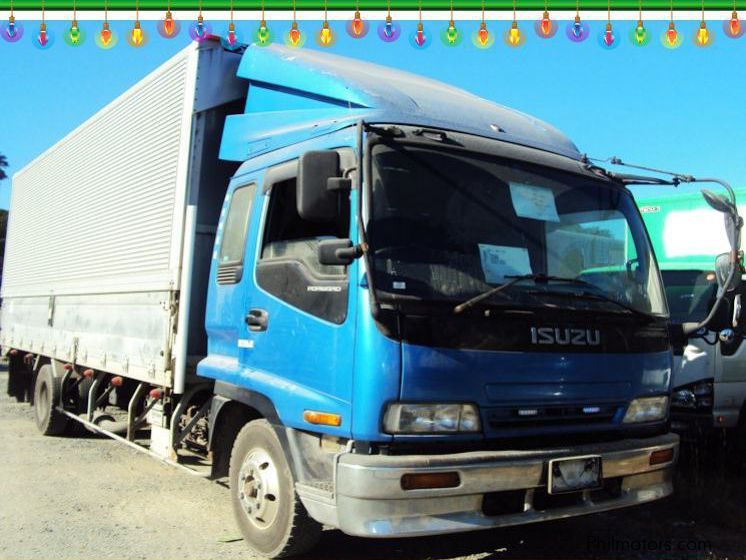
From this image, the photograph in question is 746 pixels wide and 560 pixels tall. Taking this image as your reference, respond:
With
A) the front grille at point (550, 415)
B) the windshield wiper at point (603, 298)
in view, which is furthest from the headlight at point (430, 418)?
the windshield wiper at point (603, 298)

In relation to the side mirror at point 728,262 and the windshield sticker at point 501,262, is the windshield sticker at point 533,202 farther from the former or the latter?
the side mirror at point 728,262

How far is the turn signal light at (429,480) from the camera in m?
3.44

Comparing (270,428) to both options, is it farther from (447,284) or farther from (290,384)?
(447,284)

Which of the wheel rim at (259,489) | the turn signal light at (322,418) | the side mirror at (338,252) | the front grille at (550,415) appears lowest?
the wheel rim at (259,489)

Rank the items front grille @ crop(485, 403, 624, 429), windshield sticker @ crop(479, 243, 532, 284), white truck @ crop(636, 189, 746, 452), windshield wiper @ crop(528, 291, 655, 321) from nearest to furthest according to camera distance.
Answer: front grille @ crop(485, 403, 624, 429) < windshield sticker @ crop(479, 243, 532, 284) < windshield wiper @ crop(528, 291, 655, 321) < white truck @ crop(636, 189, 746, 452)

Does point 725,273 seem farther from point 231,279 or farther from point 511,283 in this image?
point 231,279

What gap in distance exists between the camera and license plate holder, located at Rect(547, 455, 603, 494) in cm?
376

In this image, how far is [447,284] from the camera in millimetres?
3711

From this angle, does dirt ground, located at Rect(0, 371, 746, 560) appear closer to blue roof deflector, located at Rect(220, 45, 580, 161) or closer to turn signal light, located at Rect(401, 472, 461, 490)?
turn signal light, located at Rect(401, 472, 461, 490)

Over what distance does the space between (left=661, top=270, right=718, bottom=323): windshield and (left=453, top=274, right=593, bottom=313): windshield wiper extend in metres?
3.48

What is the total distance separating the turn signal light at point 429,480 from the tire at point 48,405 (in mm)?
6359

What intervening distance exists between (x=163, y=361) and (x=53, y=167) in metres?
5.44

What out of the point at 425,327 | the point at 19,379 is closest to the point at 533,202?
the point at 425,327

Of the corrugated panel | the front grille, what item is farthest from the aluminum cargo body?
the front grille
